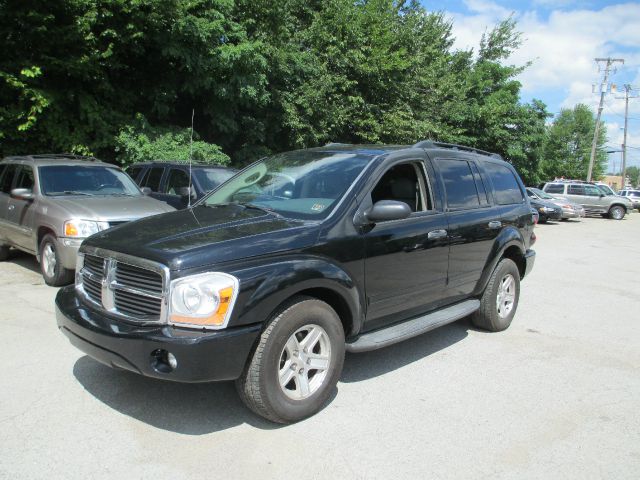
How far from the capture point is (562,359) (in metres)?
4.89

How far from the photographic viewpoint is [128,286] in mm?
3246

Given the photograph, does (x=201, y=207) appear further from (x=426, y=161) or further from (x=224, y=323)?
(x=426, y=161)

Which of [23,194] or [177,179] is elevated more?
[177,179]

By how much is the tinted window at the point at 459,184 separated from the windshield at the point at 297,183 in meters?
0.99

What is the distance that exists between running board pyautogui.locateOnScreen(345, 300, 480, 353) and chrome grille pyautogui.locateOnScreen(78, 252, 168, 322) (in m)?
1.42

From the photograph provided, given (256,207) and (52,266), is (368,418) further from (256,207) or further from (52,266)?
(52,266)

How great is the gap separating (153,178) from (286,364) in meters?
6.98

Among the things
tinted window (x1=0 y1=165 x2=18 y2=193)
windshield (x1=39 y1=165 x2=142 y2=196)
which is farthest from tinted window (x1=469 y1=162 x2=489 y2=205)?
tinted window (x1=0 y1=165 x2=18 y2=193)

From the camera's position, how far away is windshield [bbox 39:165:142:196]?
24.3ft

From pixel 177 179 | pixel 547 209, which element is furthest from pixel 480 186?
pixel 547 209

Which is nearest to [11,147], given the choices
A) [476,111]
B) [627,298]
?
[627,298]

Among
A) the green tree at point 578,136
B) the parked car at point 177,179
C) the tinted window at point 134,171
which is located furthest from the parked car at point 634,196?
the tinted window at point 134,171

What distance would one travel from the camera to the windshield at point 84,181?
7395 mm

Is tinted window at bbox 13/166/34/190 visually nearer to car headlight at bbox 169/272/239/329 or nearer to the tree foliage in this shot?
the tree foliage
